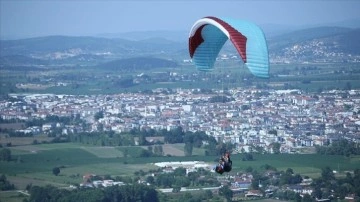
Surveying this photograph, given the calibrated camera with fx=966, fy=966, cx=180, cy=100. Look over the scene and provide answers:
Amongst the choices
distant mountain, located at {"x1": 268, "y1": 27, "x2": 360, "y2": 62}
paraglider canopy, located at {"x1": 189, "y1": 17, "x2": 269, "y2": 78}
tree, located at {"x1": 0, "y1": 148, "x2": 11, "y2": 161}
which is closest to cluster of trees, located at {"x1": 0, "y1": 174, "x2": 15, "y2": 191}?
tree, located at {"x1": 0, "y1": 148, "x2": 11, "y2": 161}

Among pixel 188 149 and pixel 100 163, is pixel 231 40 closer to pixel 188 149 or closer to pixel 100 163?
pixel 100 163

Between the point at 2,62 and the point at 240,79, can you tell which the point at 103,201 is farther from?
the point at 2,62

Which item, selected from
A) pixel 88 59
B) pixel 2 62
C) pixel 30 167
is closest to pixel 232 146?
pixel 30 167

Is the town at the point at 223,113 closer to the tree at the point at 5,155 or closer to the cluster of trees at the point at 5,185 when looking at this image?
the tree at the point at 5,155

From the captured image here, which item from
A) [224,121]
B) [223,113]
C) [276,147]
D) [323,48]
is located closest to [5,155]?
[276,147]

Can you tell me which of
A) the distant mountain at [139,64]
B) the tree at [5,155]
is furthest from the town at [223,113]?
the distant mountain at [139,64]

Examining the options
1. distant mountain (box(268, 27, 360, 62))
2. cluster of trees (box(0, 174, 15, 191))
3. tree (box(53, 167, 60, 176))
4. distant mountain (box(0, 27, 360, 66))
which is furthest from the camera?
distant mountain (box(0, 27, 360, 66))

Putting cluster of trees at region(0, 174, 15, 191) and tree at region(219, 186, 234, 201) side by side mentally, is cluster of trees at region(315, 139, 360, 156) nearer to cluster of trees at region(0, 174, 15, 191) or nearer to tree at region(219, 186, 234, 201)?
tree at region(219, 186, 234, 201)
